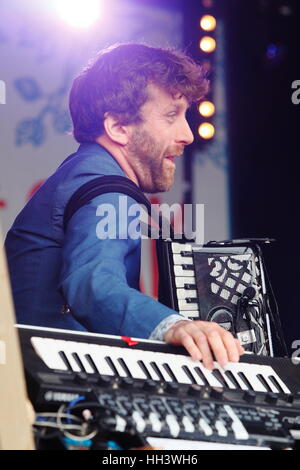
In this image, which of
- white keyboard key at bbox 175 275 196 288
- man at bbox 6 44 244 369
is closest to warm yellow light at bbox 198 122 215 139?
man at bbox 6 44 244 369

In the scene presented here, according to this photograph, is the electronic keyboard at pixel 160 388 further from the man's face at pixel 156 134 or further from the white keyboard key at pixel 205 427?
the man's face at pixel 156 134

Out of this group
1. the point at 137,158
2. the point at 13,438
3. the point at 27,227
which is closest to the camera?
the point at 13,438

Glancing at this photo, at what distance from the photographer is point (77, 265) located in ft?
8.00

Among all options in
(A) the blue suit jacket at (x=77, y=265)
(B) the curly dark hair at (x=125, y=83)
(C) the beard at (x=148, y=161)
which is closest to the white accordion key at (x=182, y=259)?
(C) the beard at (x=148, y=161)

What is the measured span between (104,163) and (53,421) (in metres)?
1.51

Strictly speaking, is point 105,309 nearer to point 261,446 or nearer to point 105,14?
point 261,446

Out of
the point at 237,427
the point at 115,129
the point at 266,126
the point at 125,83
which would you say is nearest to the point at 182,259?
the point at 115,129

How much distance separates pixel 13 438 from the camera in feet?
4.24

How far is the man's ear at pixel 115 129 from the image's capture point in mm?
3236

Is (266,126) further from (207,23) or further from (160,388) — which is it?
(160,388)

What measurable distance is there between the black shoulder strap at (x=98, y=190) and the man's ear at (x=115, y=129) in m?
0.53

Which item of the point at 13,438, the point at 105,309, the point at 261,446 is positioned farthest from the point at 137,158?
the point at 13,438

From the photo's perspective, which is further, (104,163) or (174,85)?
(174,85)

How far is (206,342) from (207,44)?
135 inches
